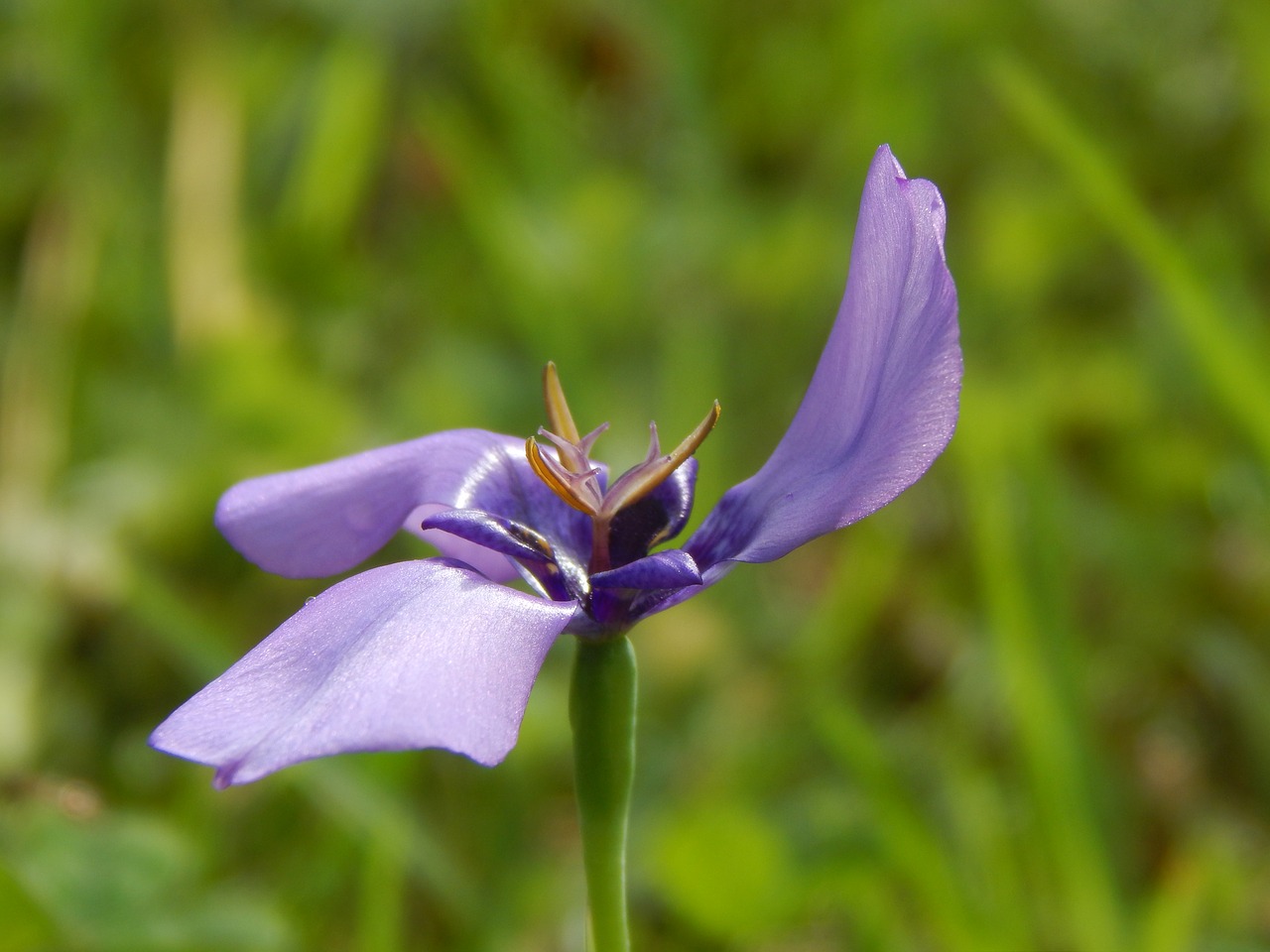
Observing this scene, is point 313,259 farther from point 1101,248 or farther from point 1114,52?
point 1114,52

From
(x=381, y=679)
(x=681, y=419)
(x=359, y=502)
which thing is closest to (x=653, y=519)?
(x=359, y=502)

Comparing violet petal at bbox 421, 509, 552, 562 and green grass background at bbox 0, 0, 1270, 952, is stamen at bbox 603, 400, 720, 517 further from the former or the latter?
green grass background at bbox 0, 0, 1270, 952

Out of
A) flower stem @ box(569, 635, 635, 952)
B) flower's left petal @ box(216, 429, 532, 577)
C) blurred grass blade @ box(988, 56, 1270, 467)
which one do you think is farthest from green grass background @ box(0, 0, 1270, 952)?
flower stem @ box(569, 635, 635, 952)

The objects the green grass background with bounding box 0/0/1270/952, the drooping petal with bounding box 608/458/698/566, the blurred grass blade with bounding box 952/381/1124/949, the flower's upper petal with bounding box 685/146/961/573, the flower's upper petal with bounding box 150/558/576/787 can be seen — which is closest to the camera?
the flower's upper petal with bounding box 150/558/576/787

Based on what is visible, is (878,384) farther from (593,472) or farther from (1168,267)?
(1168,267)

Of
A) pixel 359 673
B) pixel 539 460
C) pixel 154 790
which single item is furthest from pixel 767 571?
pixel 359 673

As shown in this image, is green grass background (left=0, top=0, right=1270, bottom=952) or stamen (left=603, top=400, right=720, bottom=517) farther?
green grass background (left=0, top=0, right=1270, bottom=952)
